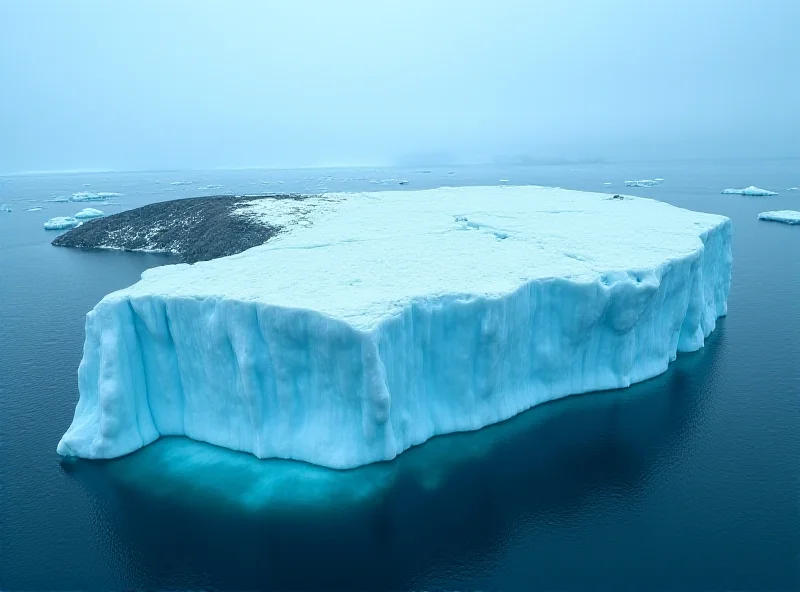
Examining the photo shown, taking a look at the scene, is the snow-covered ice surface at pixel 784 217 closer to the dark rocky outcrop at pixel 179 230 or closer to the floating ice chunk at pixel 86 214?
the dark rocky outcrop at pixel 179 230

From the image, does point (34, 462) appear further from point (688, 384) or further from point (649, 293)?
point (688, 384)

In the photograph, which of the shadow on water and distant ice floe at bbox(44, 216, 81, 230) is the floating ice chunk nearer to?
distant ice floe at bbox(44, 216, 81, 230)

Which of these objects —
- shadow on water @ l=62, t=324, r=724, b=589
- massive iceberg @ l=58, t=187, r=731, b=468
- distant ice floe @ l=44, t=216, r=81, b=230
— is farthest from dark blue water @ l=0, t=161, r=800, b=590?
distant ice floe @ l=44, t=216, r=81, b=230

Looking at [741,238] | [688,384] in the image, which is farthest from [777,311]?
[741,238]

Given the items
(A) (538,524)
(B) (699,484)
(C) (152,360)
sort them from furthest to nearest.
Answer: (C) (152,360) → (B) (699,484) → (A) (538,524)

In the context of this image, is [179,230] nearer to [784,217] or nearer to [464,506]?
[464,506]

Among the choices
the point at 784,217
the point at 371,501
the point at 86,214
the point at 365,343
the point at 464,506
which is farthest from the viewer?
the point at 86,214

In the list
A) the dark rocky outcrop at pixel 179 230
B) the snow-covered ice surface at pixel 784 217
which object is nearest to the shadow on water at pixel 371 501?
the dark rocky outcrop at pixel 179 230

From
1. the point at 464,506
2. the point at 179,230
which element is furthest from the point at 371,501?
the point at 179,230
